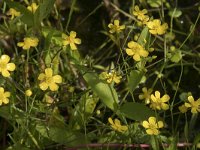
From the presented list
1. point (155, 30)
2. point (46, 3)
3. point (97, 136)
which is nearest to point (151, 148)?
point (97, 136)

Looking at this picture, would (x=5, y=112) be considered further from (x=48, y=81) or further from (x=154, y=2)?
(x=154, y=2)

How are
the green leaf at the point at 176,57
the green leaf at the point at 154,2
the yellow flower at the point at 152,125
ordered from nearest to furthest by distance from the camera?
the yellow flower at the point at 152,125
the green leaf at the point at 176,57
the green leaf at the point at 154,2

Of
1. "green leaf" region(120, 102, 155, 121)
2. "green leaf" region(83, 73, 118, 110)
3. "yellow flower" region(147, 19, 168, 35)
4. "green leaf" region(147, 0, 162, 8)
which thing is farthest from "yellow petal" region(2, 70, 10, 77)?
"green leaf" region(147, 0, 162, 8)

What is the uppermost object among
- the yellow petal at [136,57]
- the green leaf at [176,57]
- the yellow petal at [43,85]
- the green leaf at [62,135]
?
the yellow petal at [136,57]

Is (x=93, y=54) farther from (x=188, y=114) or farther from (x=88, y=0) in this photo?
(x=188, y=114)

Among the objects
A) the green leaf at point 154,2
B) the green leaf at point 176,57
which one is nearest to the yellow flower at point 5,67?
the green leaf at point 176,57

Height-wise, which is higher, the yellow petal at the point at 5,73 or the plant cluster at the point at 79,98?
the yellow petal at the point at 5,73

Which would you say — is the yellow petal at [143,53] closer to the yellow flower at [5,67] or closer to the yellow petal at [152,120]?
the yellow petal at [152,120]
